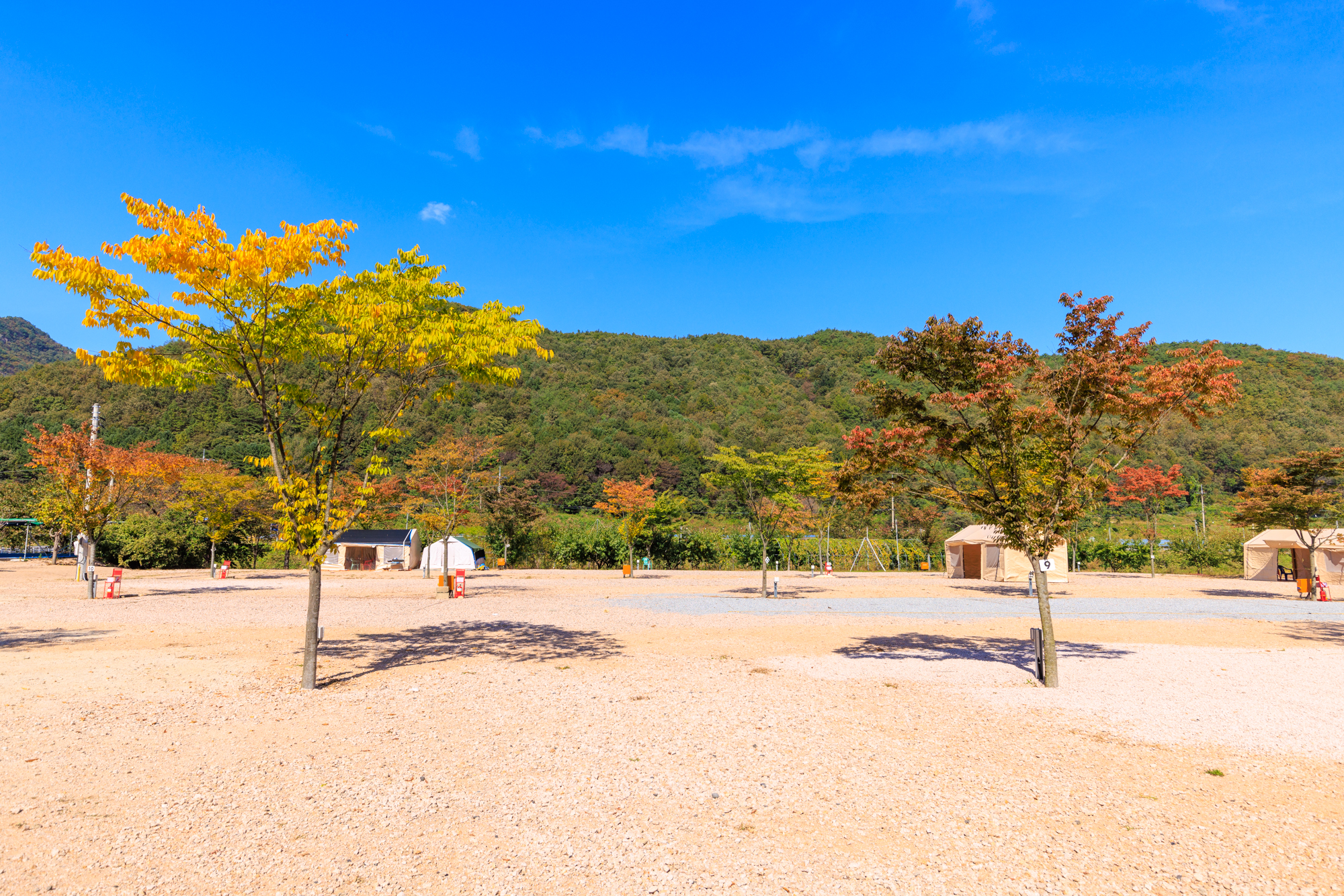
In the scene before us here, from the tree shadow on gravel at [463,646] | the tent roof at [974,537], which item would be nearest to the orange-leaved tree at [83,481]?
the tree shadow on gravel at [463,646]

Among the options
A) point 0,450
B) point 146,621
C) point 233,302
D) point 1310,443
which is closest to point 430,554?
point 146,621

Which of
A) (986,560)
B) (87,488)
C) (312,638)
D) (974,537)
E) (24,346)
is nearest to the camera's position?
(312,638)

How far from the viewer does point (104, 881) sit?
3.45 meters

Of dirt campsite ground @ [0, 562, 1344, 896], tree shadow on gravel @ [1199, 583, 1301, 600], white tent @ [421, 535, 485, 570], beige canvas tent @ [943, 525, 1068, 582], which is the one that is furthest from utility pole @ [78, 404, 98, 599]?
tree shadow on gravel @ [1199, 583, 1301, 600]

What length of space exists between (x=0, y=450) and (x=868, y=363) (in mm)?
66711

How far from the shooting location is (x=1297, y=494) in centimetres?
2408

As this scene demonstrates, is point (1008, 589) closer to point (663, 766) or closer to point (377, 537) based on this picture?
point (663, 766)

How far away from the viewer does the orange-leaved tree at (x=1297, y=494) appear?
2416 cm

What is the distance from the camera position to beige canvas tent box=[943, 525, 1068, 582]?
30281 mm

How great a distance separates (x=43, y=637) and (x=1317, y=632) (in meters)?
23.1

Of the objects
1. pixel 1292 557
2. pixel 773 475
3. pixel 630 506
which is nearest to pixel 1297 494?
pixel 1292 557

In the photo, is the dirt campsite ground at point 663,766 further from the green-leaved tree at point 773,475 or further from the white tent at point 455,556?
the white tent at point 455,556

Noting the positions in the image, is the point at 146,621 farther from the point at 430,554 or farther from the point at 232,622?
the point at 430,554

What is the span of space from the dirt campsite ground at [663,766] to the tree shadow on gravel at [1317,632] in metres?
2.69
